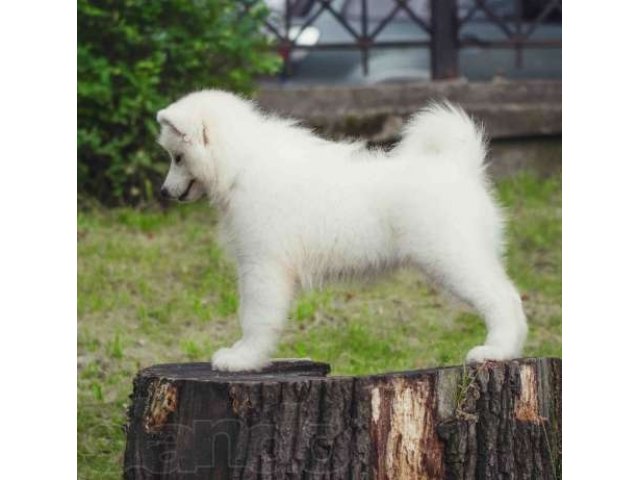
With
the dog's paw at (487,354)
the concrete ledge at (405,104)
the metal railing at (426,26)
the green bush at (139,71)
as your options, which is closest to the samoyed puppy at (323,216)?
the dog's paw at (487,354)

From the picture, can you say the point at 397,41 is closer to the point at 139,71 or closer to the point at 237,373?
the point at 139,71

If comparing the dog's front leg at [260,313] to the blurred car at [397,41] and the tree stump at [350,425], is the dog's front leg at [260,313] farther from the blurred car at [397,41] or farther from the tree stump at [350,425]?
the blurred car at [397,41]

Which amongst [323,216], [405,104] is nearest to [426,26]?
[405,104]

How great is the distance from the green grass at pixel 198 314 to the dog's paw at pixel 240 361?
4.06ft

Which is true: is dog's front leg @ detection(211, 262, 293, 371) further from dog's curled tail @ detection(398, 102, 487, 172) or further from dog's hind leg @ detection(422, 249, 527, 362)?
dog's curled tail @ detection(398, 102, 487, 172)

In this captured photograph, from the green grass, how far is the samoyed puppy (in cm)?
150

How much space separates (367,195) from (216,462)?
101cm

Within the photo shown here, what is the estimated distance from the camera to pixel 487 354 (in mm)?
4168

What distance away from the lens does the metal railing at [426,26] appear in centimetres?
912

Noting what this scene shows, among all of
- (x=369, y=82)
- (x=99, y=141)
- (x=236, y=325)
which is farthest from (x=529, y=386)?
(x=369, y=82)

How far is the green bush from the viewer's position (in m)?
7.74

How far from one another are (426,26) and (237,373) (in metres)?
5.45

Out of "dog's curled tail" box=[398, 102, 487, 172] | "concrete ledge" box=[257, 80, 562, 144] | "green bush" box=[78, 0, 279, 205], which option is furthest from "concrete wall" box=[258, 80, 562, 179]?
"dog's curled tail" box=[398, 102, 487, 172]

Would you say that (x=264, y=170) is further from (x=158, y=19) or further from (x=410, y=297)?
(x=158, y=19)
